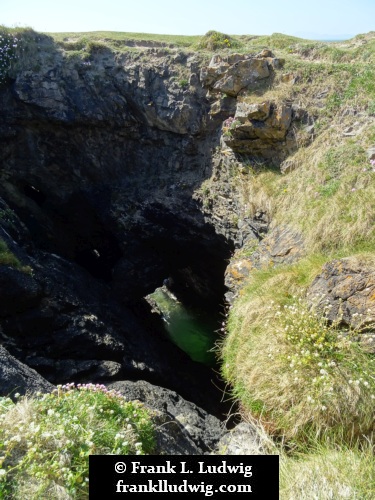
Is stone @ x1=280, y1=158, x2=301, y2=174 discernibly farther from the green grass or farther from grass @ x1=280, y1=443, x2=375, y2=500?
grass @ x1=280, y1=443, x2=375, y2=500

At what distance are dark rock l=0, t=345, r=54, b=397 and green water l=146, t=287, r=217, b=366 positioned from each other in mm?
8309

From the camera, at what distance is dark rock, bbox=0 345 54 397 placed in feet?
15.1

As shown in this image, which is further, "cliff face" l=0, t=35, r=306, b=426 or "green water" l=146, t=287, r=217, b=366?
"green water" l=146, t=287, r=217, b=366

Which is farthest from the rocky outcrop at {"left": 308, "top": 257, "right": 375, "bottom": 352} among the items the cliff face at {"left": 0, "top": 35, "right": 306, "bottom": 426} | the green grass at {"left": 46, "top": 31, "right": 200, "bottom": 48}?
the green grass at {"left": 46, "top": 31, "right": 200, "bottom": 48}

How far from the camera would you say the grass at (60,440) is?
10.4 feet

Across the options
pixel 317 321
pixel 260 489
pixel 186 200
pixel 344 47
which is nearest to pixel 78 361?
pixel 317 321

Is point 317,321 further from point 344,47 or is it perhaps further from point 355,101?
point 344,47

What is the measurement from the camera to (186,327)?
629 inches

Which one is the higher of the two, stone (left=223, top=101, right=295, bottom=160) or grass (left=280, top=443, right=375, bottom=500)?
stone (left=223, top=101, right=295, bottom=160)

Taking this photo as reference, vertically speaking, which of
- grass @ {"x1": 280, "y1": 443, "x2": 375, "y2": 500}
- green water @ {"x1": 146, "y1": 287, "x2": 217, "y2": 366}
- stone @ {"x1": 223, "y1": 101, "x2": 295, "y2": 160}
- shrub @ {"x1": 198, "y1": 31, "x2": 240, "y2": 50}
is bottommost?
green water @ {"x1": 146, "y1": 287, "x2": 217, "y2": 366}

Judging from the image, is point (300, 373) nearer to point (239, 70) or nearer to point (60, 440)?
point (60, 440)

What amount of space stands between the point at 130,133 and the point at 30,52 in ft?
12.0

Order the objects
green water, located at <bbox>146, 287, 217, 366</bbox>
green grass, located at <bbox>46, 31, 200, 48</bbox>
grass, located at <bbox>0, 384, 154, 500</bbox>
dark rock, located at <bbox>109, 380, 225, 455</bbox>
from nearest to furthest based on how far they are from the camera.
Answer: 1. grass, located at <bbox>0, 384, 154, 500</bbox>
2. dark rock, located at <bbox>109, 380, 225, 455</bbox>
3. green grass, located at <bbox>46, 31, 200, 48</bbox>
4. green water, located at <bbox>146, 287, 217, 366</bbox>

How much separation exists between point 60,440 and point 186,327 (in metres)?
12.7
